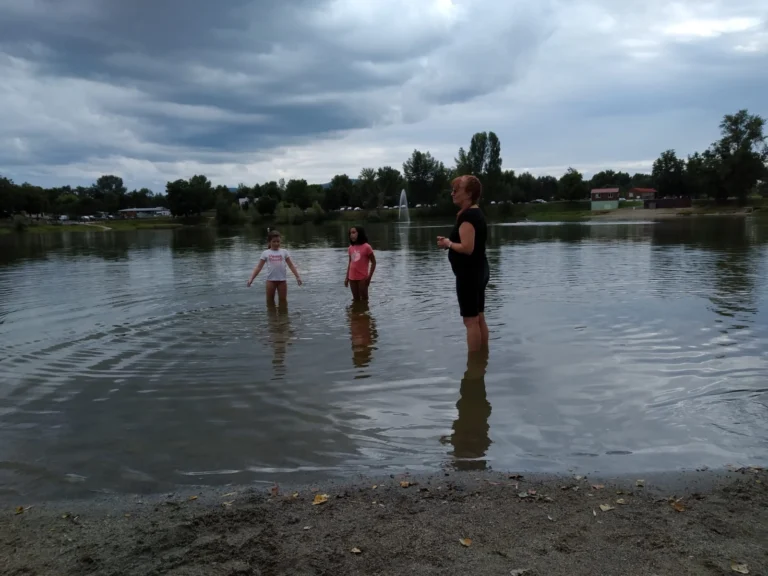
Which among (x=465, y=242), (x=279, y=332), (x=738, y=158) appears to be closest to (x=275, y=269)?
(x=279, y=332)

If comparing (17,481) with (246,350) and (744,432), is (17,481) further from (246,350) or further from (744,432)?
(744,432)

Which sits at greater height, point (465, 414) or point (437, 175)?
point (437, 175)

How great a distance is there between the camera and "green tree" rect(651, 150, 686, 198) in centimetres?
13562

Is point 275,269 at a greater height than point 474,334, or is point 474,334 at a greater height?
point 275,269

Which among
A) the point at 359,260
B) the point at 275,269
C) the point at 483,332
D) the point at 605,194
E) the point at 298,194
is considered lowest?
the point at 483,332

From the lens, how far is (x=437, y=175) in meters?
157

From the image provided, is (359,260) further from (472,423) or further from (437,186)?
(437,186)

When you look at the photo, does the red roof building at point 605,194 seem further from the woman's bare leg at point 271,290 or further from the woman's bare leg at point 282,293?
the woman's bare leg at point 271,290

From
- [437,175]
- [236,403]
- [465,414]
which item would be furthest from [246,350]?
[437,175]

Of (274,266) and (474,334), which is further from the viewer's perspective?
(274,266)

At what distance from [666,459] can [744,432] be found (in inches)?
41.6

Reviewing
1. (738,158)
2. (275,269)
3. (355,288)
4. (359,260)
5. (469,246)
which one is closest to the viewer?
(469,246)

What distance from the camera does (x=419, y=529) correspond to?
3562 millimetres

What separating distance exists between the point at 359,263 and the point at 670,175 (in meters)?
145
